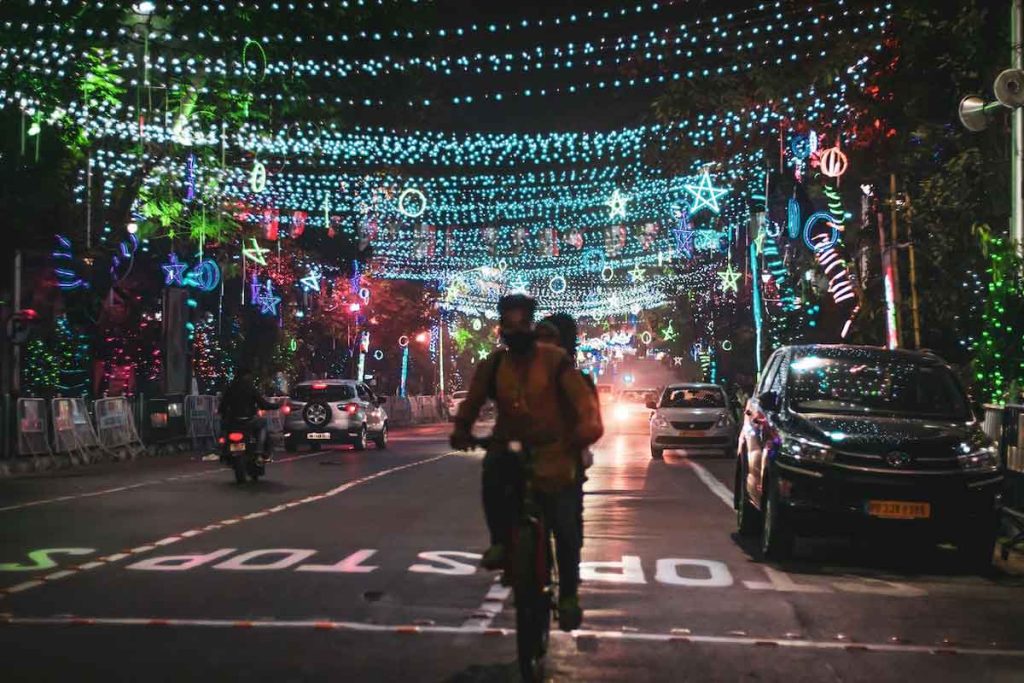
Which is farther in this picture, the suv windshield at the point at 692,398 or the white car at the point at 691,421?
the suv windshield at the point at 692,398

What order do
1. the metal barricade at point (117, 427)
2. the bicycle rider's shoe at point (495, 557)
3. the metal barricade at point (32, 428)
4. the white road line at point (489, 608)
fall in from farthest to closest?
the metal barricade at point (117, 427) < the metal barricade at point (32, 428) < the white road line at point (489, 608) < the bicycle rider's shoe at point (495, 557)

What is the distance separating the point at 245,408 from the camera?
22.3 metres

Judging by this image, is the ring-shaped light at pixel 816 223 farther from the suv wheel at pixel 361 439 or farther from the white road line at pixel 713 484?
the suv wheel at pixel 361 439

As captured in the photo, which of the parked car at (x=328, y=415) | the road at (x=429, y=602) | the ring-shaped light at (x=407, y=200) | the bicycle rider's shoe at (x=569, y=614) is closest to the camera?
the bicycle rider's shoe at (x=569, y=614)

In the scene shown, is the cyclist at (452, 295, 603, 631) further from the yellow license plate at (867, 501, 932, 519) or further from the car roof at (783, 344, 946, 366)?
the car roof at (783, 344, 946, 366)

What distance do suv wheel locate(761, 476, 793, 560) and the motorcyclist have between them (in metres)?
11.4

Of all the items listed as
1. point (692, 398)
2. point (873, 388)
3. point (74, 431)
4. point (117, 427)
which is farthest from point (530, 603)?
point (117, 427)

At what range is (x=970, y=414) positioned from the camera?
12.6 meters

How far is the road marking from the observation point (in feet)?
25.7

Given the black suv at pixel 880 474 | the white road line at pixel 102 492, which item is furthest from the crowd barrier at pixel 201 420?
the black suv at pixel 880 474

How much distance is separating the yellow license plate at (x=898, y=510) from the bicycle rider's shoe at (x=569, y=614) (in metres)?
5.22

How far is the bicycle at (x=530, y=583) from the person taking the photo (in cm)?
655

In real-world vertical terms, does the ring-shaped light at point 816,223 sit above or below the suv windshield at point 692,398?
above

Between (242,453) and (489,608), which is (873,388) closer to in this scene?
(489,608)
